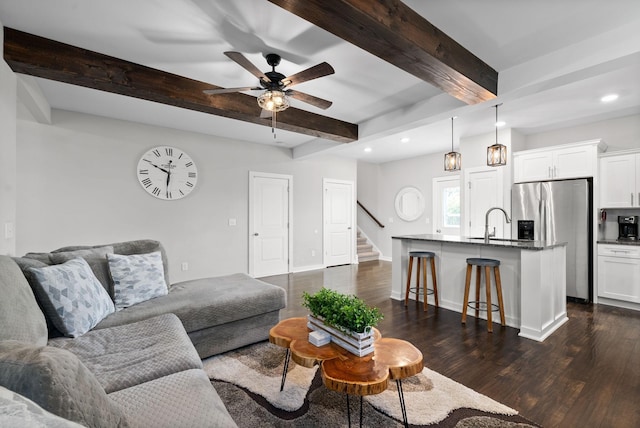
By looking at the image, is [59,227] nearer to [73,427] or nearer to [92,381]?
[92,381]

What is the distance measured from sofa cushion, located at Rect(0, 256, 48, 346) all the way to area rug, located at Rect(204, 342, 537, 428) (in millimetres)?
1085

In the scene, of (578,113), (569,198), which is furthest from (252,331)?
(578,113)

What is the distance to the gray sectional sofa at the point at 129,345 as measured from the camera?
2.47 ft

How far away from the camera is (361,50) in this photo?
258 centimetres

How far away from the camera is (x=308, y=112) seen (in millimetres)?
4148

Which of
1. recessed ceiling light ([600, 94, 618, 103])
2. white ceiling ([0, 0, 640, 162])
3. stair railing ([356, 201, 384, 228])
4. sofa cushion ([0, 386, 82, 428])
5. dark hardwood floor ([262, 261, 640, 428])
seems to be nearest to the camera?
sofa cushion ([0, 386, 82, 428])

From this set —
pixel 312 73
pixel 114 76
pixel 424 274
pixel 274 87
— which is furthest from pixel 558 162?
pixel 114 76

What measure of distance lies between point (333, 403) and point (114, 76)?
3.25 m

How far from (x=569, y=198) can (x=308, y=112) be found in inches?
152

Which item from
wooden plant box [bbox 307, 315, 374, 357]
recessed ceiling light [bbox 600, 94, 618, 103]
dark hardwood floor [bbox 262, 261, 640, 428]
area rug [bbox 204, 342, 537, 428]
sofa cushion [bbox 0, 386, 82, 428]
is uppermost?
recessed ceiling light [bbox 600, 94, 618, 103]

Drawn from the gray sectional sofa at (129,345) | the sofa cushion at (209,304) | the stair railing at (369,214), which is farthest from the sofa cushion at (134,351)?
the stair railing at (369,214)

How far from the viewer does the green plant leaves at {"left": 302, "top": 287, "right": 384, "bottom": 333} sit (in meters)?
1.62

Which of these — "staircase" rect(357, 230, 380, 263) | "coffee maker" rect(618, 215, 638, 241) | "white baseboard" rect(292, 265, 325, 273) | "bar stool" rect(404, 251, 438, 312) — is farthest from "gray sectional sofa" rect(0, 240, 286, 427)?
"staircase" rect(357, 230, 380, 263)

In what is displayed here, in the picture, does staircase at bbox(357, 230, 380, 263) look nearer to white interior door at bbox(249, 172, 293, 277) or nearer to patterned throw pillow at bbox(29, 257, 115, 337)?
white interior door at bbox(249, 172, 293, 277)
